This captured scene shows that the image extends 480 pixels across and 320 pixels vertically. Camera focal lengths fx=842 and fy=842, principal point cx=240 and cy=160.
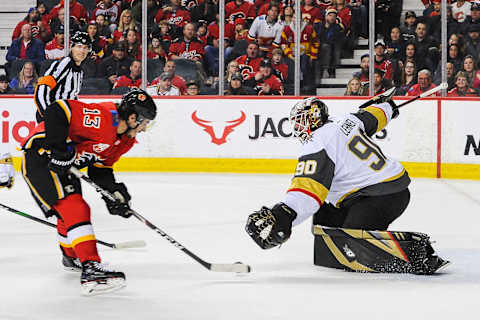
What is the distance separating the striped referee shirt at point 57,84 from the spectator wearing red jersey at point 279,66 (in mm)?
3579

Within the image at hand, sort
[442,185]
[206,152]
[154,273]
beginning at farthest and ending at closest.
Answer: [206,152], [442,185], [154,273]

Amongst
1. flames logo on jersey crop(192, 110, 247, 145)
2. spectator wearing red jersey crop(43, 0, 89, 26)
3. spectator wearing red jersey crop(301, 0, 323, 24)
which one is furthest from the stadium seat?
spectator wearing red jersey crop(301, 0, 323, 24)

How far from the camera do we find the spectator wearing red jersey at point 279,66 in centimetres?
838

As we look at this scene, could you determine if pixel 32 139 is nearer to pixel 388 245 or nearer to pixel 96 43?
pixel 388 245

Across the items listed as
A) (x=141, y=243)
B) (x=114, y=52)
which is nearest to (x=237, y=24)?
(x=114, y=52)

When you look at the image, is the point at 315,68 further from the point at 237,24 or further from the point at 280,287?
the point at 280,287

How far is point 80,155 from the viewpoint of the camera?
3514mm

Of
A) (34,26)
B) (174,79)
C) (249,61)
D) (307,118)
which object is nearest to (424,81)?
(249,61)

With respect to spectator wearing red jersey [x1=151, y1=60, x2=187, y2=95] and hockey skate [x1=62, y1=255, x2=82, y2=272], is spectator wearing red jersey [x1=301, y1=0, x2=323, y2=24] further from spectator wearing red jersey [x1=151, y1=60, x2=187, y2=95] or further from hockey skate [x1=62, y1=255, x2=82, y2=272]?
hockey skate [x1=62, y1=255, x2=82, y2=272]

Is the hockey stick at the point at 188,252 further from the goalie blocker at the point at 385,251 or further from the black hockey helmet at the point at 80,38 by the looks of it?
the black hockey helmet at the point at 80,38

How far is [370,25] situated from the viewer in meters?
8.12

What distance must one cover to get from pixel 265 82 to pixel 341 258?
4920mm

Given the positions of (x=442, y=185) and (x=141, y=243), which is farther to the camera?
(x=442, y=185)

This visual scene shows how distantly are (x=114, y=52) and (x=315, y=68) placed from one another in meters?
2.06
